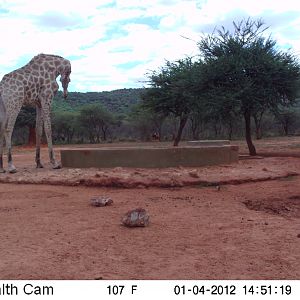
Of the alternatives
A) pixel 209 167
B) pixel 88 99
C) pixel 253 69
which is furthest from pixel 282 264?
pixel 88 99

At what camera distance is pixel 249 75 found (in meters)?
16.4

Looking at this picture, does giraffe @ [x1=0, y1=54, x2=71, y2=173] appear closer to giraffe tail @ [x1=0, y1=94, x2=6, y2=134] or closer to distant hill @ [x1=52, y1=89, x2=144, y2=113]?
giraffe tail @ [x1=0, y1=94, x2=6, y2=134]

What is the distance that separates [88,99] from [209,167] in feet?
Result: 185

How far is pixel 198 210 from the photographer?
682cm

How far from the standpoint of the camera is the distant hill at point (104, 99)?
6088 cm

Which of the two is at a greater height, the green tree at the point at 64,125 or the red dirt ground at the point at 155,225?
the green tree at the point at 64,125

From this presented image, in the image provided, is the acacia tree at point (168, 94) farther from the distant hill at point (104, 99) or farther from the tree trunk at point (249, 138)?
the distant hill at point (104, 99)

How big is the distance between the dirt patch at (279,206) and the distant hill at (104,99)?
51625 millimetres

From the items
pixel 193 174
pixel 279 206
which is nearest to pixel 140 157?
pixel 193 174

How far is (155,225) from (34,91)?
6536mm

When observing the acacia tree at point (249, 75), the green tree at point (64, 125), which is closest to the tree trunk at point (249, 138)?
the acacia tree at point (249, 75)

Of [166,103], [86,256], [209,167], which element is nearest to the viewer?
[86,256]

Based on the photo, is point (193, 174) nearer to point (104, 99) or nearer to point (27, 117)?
point (27, 117)

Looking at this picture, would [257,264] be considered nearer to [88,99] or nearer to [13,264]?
[13,264]
